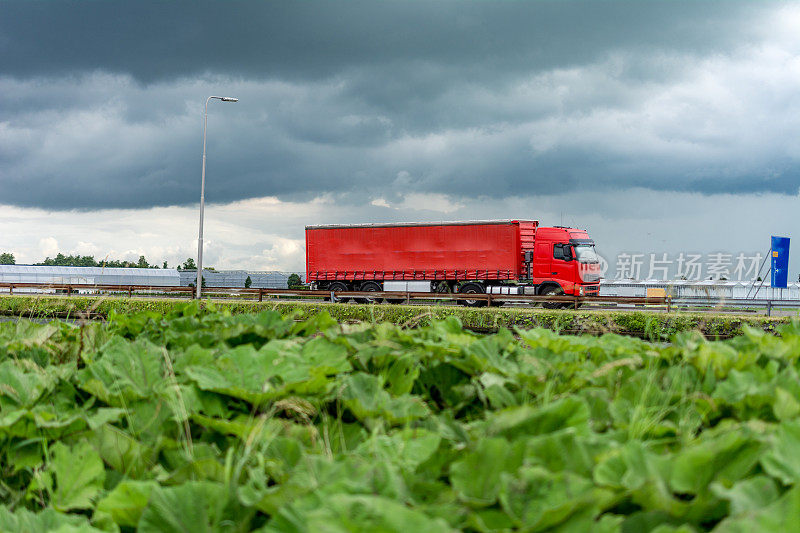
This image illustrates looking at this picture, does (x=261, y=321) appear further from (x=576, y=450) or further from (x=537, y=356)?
(x=576, y=450)

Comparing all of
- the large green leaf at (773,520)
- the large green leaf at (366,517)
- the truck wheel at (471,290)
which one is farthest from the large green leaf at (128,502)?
the truck wheel at (471,290)

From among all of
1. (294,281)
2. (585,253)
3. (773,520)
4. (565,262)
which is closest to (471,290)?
(565,262)

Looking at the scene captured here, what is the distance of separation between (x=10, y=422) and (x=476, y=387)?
4.38ft

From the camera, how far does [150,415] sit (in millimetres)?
1732

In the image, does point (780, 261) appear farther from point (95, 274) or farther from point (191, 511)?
point (95, 274)

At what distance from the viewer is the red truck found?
25.2 meters

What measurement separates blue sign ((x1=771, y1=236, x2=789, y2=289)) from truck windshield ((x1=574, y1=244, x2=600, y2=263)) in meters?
7.78

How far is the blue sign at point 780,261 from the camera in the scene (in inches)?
1022

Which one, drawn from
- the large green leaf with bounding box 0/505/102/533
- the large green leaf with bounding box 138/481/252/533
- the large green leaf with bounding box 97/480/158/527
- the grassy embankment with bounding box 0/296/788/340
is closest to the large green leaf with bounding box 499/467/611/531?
the large green leaf with bounding box 138/481/252/533

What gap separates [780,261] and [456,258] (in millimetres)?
13859

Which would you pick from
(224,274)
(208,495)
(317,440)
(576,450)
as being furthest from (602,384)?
(224,274)

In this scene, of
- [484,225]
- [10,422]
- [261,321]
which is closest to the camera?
[10,422]

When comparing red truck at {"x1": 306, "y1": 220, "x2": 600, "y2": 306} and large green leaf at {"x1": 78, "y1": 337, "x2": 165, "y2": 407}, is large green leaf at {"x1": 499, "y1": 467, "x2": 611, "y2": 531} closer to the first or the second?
large green leaf at {"x1": 78, "y1": 337, "x2": 165, "y2": 407}

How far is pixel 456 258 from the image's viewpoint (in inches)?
1087
